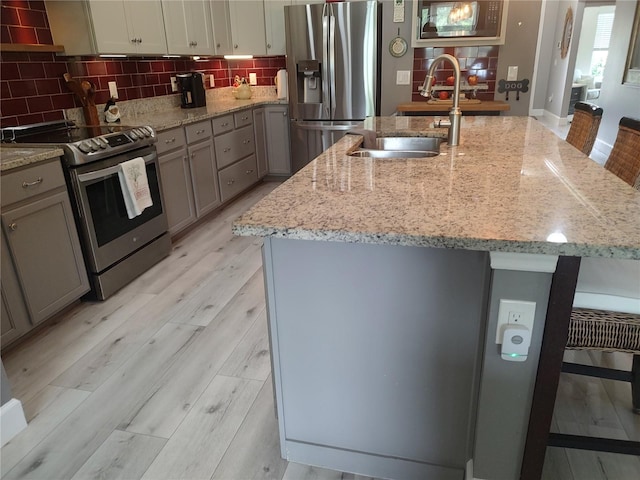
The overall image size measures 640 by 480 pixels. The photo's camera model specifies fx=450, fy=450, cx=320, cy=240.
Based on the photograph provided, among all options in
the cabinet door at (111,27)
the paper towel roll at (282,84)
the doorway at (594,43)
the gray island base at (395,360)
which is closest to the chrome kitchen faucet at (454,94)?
the gray island base at (395,360)

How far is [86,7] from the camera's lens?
2760 mm

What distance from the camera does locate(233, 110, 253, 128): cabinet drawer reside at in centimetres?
419

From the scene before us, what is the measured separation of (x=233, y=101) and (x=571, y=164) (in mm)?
3944

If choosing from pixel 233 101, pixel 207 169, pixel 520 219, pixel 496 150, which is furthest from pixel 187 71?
pixel 520 219

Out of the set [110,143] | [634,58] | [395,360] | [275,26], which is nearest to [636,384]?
[395,360]

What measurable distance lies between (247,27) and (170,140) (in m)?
2.05

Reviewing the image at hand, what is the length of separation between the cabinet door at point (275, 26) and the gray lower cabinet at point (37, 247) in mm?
3114

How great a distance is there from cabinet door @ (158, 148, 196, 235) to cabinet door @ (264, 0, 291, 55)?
1976mm

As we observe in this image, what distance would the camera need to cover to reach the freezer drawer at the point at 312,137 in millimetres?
4555

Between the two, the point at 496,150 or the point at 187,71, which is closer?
the point at 496,150

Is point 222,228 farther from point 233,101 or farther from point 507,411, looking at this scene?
point 507,411

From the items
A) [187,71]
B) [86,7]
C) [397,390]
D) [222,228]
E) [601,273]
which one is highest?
[86,7]

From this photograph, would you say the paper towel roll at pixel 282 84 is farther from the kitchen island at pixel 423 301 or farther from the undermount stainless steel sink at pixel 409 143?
the kitchen island at pixel 423 301

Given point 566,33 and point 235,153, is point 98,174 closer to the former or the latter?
point 235,153
